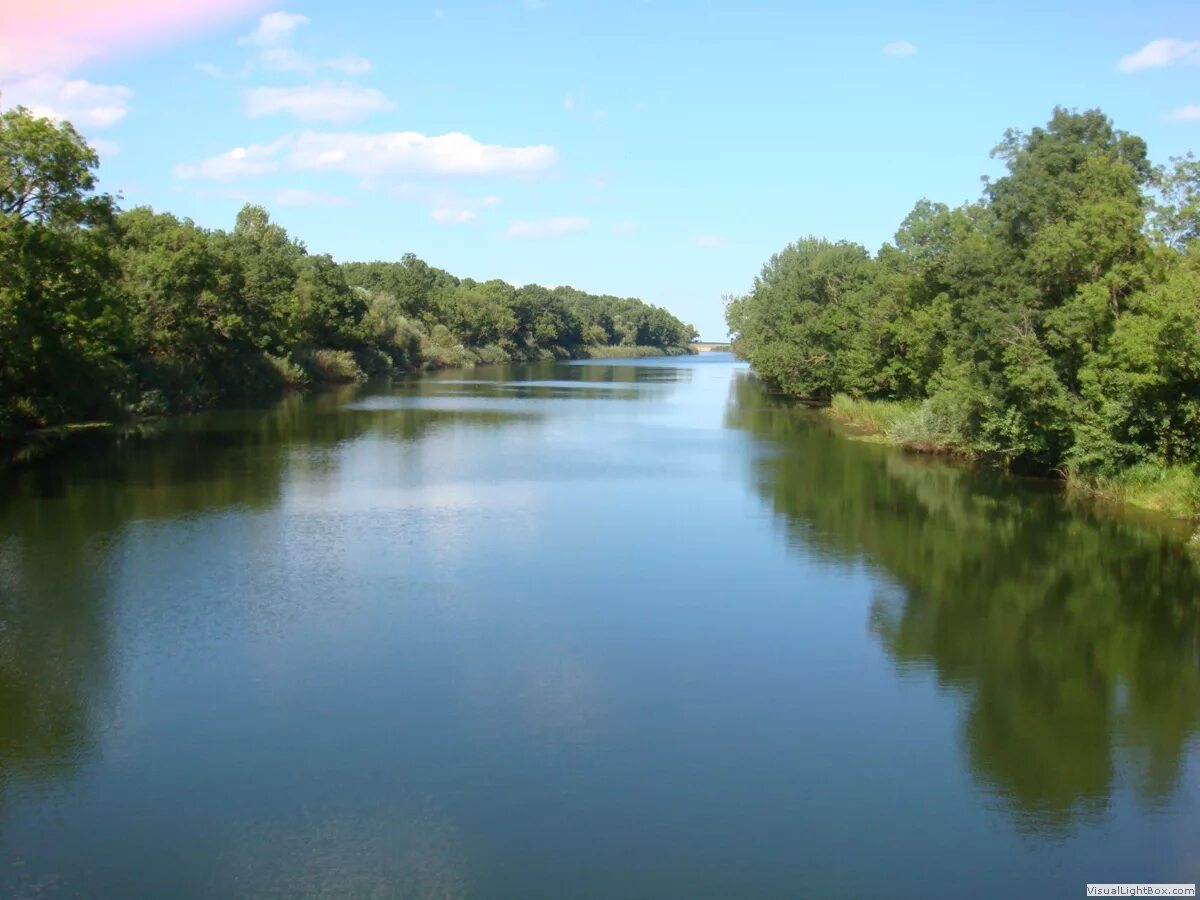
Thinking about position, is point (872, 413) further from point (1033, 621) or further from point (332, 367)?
point (332, 367)

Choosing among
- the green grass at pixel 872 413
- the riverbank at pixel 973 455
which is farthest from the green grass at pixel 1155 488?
the green grass at pixel 872 413

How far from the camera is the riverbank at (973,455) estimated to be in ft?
75.0

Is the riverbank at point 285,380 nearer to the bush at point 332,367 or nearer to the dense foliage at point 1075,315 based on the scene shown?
the bush at point 332,367

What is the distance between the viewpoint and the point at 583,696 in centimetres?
1198

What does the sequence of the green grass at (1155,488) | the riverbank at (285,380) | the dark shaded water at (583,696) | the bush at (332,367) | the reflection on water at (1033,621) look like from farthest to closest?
the bush at (332,367) < the riverbank at (285,380) < the green grass at (1155,488) < the reflection on water at (1033,621) < the dark shaded water at (583,696)

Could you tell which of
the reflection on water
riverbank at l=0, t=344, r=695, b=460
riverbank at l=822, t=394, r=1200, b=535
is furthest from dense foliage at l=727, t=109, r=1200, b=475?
riverbank at l=0, t=344, r=695, b=460

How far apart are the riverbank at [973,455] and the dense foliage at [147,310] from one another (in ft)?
84.6

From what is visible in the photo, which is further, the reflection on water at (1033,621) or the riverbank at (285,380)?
the riverbank at (285,380)

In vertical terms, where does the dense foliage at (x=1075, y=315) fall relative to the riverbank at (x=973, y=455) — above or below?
above

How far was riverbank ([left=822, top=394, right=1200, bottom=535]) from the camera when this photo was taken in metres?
22.9

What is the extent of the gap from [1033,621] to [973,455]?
17.2 meters

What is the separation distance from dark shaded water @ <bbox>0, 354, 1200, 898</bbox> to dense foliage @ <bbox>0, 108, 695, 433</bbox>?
281 inches

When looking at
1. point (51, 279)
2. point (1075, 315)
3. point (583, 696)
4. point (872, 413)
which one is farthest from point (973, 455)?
point (51, 279)

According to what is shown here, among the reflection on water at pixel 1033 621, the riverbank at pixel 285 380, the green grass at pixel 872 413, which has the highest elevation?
the riverbank at pixel 285 380
